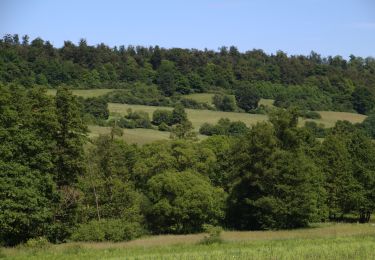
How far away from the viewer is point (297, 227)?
6184 cm

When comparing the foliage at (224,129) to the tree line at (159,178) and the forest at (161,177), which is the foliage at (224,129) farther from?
the tree line at (159,178)

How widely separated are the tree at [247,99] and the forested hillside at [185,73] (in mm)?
6804

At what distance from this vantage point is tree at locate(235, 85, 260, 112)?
502 feet

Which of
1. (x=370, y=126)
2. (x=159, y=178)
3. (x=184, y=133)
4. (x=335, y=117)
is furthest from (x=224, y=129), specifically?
(x=159, y=178)

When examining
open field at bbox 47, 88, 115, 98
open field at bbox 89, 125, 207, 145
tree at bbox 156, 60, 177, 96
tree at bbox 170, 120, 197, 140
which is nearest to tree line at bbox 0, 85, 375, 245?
tree at bbox 170, 120, 197, 140

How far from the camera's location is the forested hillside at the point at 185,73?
154625 millimetres

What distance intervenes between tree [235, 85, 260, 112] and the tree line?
7577 centimetres

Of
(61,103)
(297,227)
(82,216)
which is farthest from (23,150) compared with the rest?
(297,227)

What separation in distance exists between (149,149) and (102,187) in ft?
44.7

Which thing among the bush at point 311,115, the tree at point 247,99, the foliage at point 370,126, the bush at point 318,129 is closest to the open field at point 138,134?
the bush at point 318,129

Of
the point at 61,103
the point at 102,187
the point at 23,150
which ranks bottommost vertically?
the point at 102,187

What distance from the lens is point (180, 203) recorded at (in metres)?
58.5

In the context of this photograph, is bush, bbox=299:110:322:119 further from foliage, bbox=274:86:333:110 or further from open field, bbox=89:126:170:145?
open field, bbox=89:126:170:145

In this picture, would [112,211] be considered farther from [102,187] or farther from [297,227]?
[297,227]
